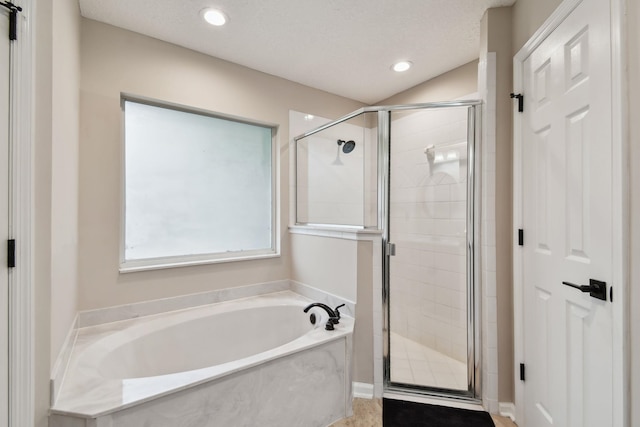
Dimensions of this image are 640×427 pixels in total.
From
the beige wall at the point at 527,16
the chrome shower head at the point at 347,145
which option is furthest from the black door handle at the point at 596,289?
the chrome shower head at the point at 347,145

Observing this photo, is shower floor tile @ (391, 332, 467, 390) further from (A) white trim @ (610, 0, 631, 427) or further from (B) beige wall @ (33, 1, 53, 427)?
(B) beige wall @ (33, 1, 53, 427)

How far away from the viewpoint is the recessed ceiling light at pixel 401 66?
2404 mm

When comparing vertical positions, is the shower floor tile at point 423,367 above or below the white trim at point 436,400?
above

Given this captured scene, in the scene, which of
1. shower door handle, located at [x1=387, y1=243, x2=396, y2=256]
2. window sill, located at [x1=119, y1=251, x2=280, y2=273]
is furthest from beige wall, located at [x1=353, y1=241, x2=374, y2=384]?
window sill, located at [x1=119, y1=251, x2=280, y2=273]

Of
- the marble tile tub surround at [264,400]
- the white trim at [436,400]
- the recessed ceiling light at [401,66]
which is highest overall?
the recessed ceiling light at [401,66]

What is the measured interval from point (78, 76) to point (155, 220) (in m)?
1.01

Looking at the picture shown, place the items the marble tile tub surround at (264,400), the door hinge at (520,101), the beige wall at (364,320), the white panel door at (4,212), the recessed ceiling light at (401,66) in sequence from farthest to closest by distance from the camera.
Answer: the recessed ceiling light at (401,66), the beige wall at (364,320), the door hinge at (520,101), the marble tile tub surround at (264,400), the white panel door at (4,212)

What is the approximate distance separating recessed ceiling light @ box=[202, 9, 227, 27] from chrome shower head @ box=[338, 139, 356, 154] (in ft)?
3.85

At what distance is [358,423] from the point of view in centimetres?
167

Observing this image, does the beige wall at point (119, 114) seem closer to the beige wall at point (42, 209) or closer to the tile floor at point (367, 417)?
the beige wall at point (42, 209)

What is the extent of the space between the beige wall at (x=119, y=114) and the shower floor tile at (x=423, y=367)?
130 cm

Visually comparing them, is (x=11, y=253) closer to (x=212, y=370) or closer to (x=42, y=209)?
(x=42, y=209)

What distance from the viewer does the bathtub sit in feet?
3.82
